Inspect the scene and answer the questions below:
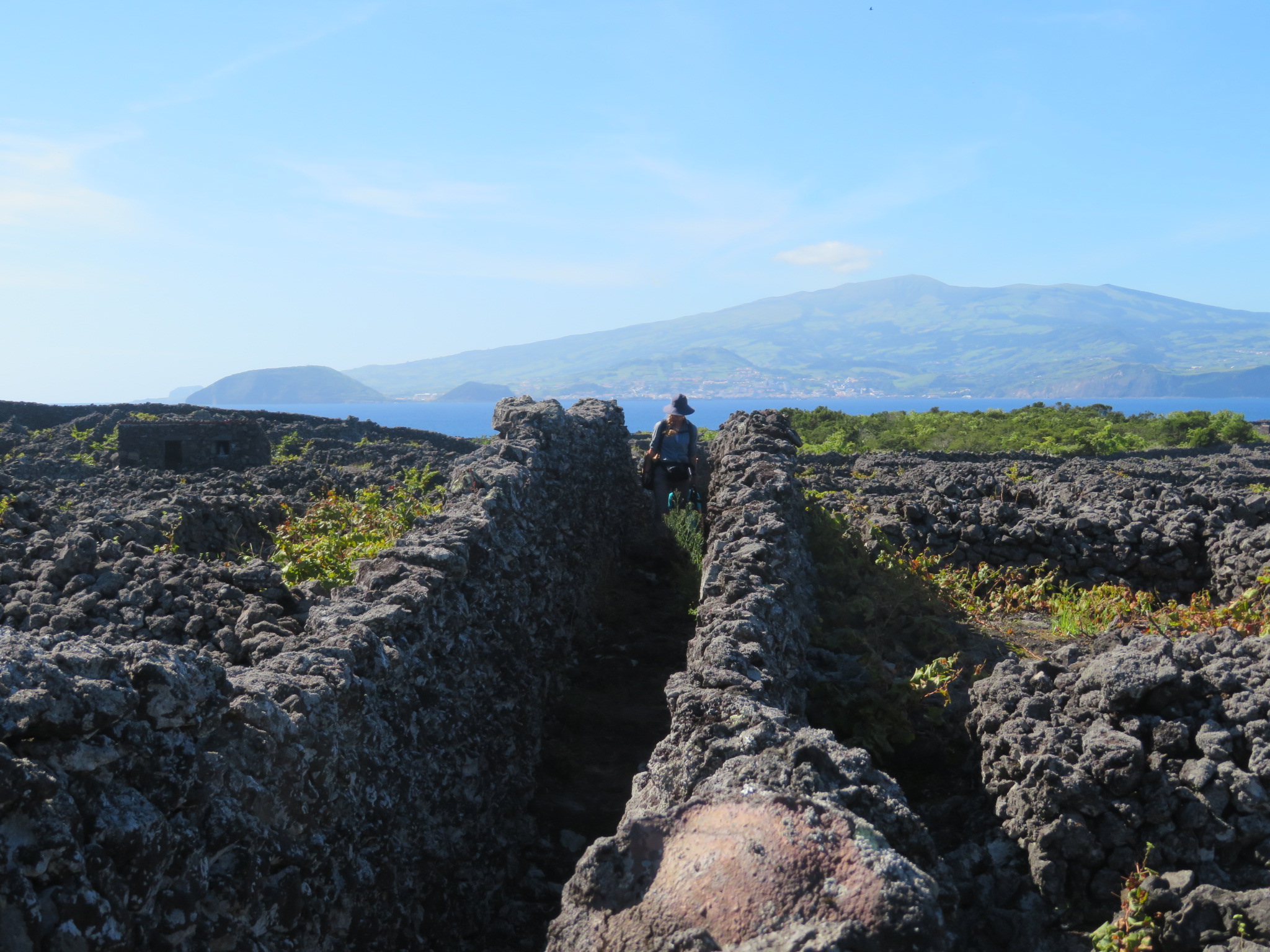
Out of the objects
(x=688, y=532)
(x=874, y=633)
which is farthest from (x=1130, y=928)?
(x=688, y=532)

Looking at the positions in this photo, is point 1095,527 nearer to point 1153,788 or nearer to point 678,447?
point 678,447

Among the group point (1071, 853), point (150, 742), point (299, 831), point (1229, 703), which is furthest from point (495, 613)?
point (1229, 703)

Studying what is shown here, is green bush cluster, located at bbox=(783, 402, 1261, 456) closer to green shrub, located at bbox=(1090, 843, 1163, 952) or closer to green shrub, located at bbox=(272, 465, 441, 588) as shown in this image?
green shrub, located at bbox=(272, 465, 441, 588)

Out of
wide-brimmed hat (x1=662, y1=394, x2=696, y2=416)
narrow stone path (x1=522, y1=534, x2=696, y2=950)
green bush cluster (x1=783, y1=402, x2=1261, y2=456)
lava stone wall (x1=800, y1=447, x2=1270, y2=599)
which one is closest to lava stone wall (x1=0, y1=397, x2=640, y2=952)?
narrow stone path (x1=522, y1=534, x2=696, y2=950)

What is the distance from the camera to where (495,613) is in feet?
22.2

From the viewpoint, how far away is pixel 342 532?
970 centimetres

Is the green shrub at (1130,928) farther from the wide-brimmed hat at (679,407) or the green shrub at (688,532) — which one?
the wide-brimmed hat at (679,407)

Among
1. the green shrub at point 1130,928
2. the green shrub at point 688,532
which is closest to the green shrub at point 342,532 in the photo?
the green shrub at point 688,532

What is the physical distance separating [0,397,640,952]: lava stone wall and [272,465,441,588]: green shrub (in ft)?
3.56

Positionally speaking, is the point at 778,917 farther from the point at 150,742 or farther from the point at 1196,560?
the point at 1196,560

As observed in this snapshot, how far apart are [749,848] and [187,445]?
20.2 metres

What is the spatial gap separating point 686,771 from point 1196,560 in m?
9.47

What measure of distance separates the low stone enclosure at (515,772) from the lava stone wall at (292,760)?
0.01 meters

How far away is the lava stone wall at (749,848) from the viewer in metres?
2.58
